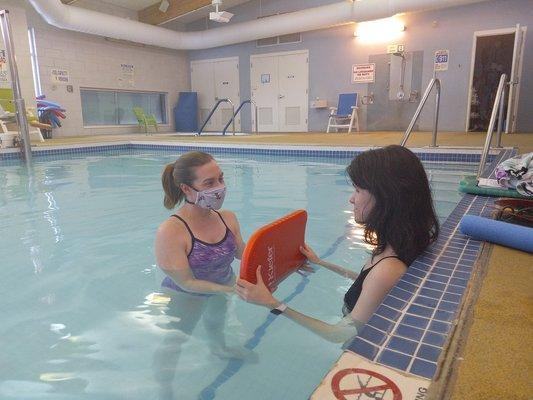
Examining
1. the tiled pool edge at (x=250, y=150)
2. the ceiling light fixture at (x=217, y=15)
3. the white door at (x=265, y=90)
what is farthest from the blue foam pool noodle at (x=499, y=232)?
the white door at (x=265, y=90)

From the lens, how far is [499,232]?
1701 millimetres

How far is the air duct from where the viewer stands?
9.36 meters

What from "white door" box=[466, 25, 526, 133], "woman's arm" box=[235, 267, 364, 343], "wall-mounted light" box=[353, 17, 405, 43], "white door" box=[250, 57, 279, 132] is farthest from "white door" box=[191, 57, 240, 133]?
"woman's arm" box=[235, 267, 364, 343]

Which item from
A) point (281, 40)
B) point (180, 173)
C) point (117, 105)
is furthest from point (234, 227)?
point (117, 105)

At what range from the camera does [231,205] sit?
4.44 meters

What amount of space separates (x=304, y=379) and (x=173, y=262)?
702 millimetres

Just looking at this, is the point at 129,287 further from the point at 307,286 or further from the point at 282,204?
the point at 282,204

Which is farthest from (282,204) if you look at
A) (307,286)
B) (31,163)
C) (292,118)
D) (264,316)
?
(292,118)

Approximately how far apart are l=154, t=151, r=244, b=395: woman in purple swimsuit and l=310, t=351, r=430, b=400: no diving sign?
0.92 metres

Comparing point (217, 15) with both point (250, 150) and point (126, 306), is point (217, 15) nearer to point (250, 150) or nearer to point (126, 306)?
point (250, 150)

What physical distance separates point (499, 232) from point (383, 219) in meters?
0.70

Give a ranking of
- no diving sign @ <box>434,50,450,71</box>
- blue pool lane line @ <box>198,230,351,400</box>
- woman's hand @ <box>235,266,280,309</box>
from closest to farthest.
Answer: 1. woman's hand @ <box>235,266,280,309</box>
2. blue pool lane line @ <box>198,230,351,400</box>
3. no diving sign @ <box>434,50,450,71</box>

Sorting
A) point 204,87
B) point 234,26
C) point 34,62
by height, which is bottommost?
point 204,87

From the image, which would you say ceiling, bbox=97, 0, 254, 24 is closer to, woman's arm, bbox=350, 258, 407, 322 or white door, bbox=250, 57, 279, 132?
white door, bbox=250, 57, 279, 132
